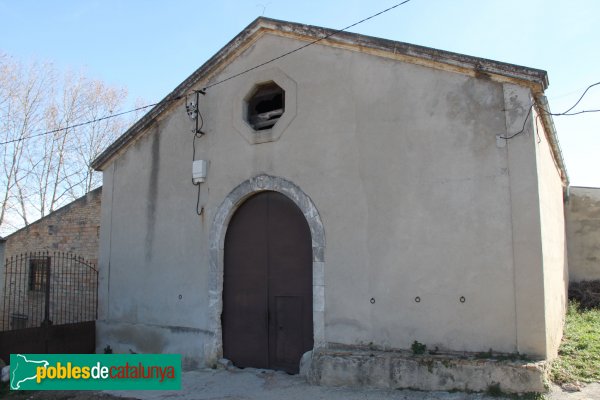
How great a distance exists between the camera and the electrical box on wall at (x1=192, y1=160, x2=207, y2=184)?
25.8 ft

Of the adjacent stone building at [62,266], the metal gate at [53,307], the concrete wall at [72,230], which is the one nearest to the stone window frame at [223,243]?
the metal gate at [53,307]

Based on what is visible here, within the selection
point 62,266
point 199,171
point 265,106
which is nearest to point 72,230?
point 62,266

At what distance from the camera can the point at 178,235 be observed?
26.8 ft

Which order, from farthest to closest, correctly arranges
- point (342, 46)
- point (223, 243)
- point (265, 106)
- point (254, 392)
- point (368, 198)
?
1. point (265, 106)
2. point (223, 243)
3. point (342, 46)
4. point (368, 198)
5. point (254, 392)

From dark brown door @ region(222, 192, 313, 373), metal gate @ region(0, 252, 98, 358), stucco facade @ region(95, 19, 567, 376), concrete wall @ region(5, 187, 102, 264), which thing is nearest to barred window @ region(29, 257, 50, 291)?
metal gate @ region(0, 252, 98, 358)

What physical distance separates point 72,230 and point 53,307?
2.04m

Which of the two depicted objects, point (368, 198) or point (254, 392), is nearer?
point (254, 392)

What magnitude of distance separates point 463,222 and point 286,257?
2653 mm

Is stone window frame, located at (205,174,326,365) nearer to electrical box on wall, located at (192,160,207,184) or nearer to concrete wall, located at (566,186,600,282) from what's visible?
electrical box on wall, located at (192,160,207,184)

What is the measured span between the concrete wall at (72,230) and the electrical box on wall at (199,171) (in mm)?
4845

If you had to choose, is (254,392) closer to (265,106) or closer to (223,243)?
(223,243)

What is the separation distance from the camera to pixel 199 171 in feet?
25.9

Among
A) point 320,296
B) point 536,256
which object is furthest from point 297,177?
point 536,256

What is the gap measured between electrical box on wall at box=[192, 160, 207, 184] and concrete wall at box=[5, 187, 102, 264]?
4.85 metres
